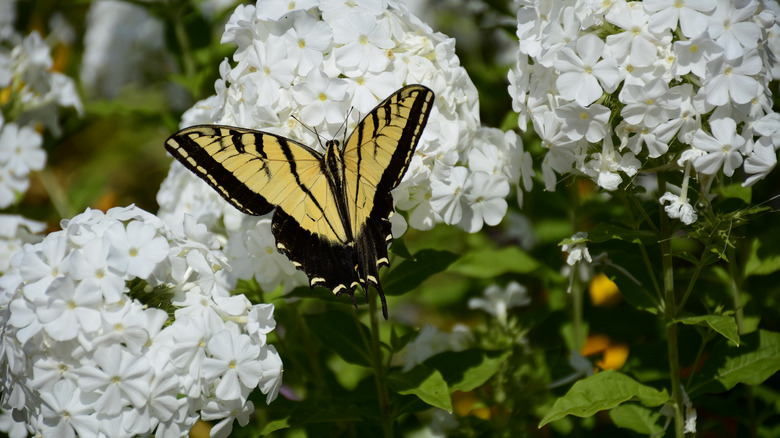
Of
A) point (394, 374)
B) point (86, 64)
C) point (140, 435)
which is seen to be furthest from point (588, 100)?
point (86, 64)

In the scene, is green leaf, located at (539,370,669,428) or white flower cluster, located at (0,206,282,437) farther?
green leaf, located at (539,370,669,428)


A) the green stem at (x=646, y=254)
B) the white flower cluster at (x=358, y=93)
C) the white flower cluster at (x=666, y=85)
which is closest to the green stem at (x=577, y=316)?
the green stem at (x=646, y=254)

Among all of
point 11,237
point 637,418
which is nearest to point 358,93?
point 637,418

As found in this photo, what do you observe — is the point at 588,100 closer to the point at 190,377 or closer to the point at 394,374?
the point at 394,374

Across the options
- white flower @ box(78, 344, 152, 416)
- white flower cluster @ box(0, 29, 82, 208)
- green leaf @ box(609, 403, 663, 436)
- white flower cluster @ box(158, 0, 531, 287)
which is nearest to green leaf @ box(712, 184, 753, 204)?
white flower cluster @ box(158, 0, 531, 287)

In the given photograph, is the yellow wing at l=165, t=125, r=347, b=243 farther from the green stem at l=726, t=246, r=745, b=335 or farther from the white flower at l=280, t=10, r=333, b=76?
the green stem at l=726, t=246, r=745, b=335

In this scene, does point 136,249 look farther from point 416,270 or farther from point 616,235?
point 616,235

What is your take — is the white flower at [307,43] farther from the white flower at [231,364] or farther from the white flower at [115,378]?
the white flower at [115,378]
